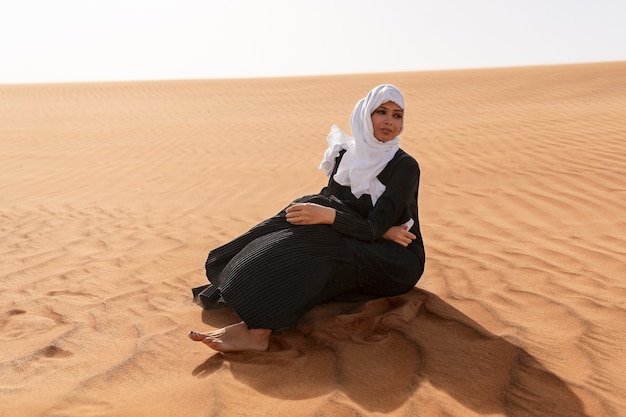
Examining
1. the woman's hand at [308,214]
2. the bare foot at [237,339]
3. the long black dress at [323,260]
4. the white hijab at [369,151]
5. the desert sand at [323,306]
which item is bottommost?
the desert sand at [323,306]

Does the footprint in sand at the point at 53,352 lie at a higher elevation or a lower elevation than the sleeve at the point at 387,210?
lower

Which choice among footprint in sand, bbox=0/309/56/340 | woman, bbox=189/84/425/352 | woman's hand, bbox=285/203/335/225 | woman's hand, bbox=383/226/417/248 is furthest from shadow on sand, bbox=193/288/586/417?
footprint in sand, bbox=0/309/56/340

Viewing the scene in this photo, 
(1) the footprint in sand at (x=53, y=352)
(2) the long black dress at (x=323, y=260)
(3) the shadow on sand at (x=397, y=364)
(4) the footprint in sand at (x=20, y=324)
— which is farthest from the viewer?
(4) the footprint in sand at (x=20, y=324)

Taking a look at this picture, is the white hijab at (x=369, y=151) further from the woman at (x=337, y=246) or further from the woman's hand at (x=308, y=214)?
the woman's hand at (x=308, y=214)

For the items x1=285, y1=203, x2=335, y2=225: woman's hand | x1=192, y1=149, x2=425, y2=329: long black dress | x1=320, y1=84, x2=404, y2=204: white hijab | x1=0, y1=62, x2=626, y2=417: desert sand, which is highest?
x1=320, y1=84, x2=404, y2=204: white hijab

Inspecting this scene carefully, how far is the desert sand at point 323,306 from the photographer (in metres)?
2.74

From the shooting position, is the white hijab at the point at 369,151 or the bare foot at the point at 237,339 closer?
the bare foot at the point at 237,339

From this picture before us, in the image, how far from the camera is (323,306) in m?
3.69

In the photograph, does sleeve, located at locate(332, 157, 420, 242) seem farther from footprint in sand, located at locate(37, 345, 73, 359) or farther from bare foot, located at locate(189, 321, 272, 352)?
footprint in sand, located at locate(37, 345, 73, 359)

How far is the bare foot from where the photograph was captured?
3.10 metres

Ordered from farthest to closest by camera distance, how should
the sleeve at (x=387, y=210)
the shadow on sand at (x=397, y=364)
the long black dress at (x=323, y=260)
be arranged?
1. the sleeve at (x=387, y=210)
2. the long black dress at (x=323, y=260)
3. the shadow on sand at (x=397, y=364)

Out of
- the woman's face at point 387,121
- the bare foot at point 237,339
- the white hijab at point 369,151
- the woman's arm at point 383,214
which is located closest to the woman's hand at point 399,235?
the woman's arm at point 383,214

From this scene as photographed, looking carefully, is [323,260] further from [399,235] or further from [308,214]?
[399,235]

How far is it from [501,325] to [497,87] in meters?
21.2
